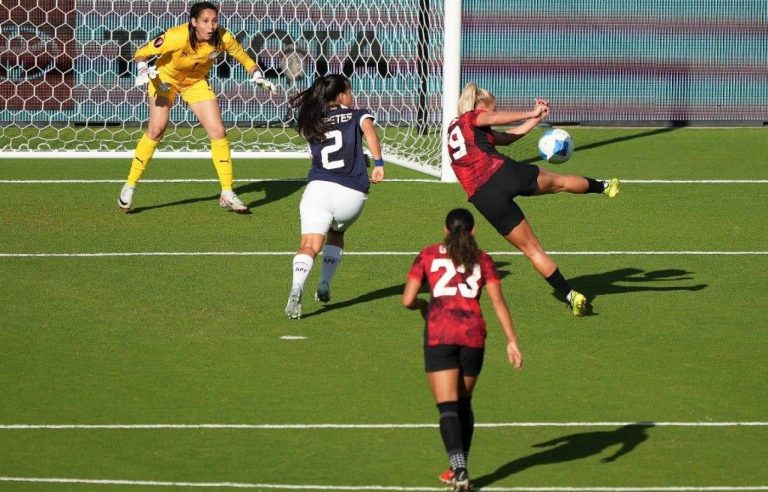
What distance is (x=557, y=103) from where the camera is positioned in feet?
75.9

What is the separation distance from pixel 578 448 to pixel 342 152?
150 inches

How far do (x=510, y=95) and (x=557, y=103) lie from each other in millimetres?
723

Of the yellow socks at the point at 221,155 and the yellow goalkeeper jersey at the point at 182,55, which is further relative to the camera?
the yellow socks at the point at 221,155

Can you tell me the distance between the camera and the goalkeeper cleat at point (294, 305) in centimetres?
1212

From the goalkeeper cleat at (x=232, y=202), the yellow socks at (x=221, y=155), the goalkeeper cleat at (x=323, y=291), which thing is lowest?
the goalkeeper cleat at (x=232, y=202)

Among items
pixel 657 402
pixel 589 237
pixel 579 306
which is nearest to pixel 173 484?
pixel 657 402

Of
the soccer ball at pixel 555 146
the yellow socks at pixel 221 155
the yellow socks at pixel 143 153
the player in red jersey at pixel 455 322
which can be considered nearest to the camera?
the player in red jersey at pixel 455 322

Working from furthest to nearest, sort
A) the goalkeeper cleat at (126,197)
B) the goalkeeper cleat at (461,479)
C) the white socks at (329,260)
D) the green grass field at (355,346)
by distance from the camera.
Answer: the goalkeeper cleat at (126,197) < the white socks at (329,260) < the green grass field at (355,346) < the goalkeeper cleat at (461,479)

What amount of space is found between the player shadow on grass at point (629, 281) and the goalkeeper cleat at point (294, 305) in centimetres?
241

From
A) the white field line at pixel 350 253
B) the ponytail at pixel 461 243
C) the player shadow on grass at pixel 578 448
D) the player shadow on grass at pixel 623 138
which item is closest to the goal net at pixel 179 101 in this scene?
the player shadow on grass at pixel 623 138

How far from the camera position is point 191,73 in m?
15.7

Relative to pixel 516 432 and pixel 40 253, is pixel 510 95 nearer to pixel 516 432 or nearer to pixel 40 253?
pixel 40 253

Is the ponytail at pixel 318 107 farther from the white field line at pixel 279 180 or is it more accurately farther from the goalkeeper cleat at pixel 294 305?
the white field line at pixel 279 180

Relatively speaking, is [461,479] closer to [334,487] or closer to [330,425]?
[334,487]
